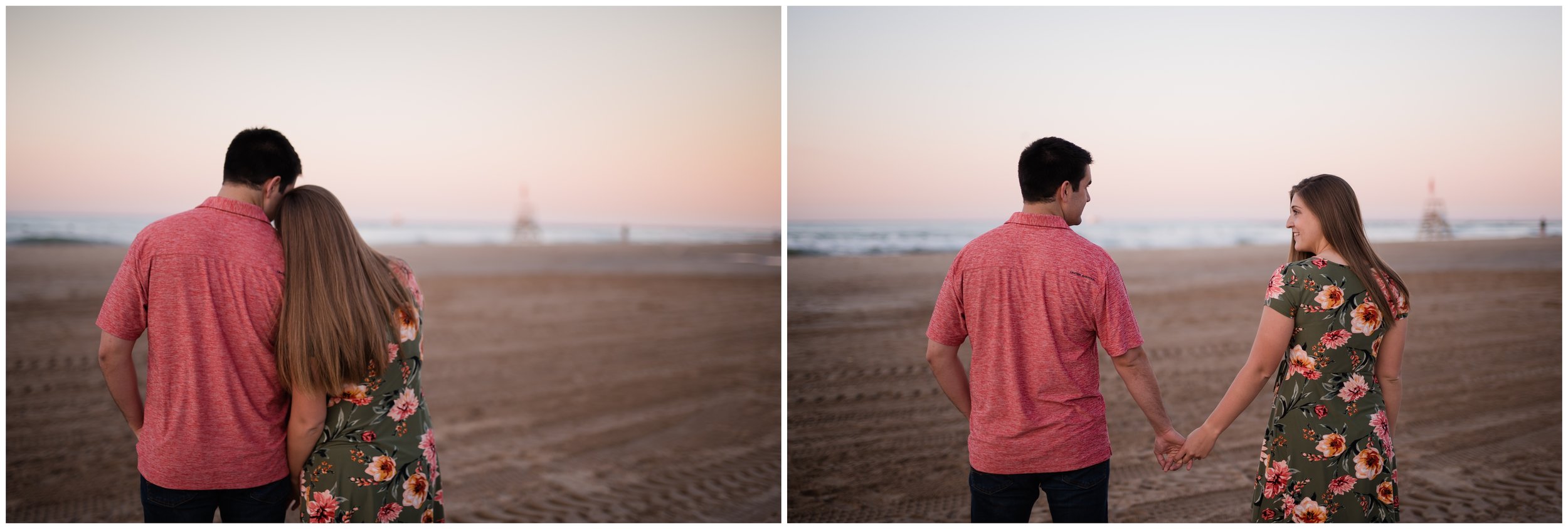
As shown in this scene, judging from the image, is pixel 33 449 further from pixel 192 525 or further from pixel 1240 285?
pixel 1240 285

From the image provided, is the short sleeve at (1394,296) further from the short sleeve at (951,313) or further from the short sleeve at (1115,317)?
the short sleeve at (951,313)

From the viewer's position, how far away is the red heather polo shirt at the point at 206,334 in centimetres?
236

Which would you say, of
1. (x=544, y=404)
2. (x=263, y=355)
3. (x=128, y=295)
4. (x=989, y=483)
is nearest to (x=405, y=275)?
(x=263, y=355)

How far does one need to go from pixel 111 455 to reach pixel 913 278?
9669mm

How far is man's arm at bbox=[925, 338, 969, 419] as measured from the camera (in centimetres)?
259

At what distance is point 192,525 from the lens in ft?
8.10

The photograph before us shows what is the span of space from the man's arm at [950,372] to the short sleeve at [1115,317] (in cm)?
40

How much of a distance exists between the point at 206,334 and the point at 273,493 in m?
0.46

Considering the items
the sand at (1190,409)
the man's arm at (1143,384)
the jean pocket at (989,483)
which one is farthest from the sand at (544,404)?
the man's arm at (1143,384)

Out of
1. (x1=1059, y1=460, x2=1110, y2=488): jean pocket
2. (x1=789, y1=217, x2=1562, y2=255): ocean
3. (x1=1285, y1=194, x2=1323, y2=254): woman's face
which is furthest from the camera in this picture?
(x1=789, y1=217, x2=1562, y2=255): ocean

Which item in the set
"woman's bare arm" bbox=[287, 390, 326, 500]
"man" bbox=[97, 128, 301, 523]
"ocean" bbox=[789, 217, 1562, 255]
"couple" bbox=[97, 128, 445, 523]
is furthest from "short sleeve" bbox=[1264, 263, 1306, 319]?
"ocean" bbox=[789, 217, 1562, 255]

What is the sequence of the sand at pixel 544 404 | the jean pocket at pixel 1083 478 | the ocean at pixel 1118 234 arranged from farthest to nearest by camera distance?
the ocean at pixel 1118 234 → the sand at pixel 544 404 → the jean pocket at pixel 1083 478

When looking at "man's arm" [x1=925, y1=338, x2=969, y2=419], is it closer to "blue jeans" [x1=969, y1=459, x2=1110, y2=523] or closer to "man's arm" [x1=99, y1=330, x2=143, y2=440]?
"blue jeans" [x1=969, y1=459, x2=1110, y2=523]

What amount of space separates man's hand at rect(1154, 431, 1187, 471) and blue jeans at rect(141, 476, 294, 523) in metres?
2.43
